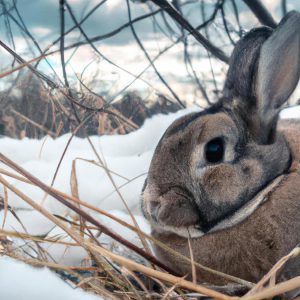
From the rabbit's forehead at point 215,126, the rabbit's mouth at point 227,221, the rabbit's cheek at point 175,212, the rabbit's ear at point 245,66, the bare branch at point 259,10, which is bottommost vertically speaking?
the rabbit's mouth at point 227,221

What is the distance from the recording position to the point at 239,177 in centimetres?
162

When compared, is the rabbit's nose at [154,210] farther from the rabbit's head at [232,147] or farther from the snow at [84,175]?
the snow at [84,175]

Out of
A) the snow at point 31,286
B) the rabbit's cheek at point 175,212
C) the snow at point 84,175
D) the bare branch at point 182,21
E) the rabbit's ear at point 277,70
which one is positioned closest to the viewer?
the snow at point 31,286

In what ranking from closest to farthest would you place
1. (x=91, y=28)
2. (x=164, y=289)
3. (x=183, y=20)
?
(x=164, y=289) < (x=91, y=28) < (x=183, y=20)

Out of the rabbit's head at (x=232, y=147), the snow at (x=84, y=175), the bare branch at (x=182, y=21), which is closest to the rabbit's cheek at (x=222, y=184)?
the rabbit's head at (x=232, y=147)

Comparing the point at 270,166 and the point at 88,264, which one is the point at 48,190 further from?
the point at 270,166

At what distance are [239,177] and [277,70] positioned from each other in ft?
1.16

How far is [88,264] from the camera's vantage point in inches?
67.4

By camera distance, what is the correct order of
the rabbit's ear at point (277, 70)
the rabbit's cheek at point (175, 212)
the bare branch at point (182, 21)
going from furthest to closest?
the bare branch at point (182, 21) → the rabbit's ear at point (277, 70) → the rabbit's cheek at point (175, 212)

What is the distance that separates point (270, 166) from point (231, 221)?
8.4 inches

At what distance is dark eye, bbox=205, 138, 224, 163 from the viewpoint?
1592 mm

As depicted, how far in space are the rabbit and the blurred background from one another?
313 mm

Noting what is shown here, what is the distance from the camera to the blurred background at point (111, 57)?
6.34ft

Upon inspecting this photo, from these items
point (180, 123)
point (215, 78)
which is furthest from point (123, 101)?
point (180, 123)
